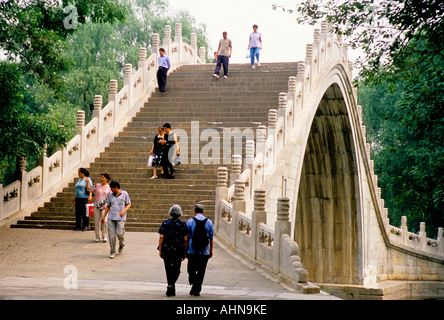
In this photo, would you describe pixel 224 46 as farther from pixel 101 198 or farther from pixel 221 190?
pixel 101 198

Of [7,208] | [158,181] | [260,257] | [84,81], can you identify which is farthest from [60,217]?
[84,81]

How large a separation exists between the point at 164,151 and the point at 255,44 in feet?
31.9

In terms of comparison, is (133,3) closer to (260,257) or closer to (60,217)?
(60,217)

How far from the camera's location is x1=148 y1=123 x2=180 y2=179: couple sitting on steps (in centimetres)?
1803

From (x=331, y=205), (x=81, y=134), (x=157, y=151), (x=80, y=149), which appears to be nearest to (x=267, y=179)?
(x=157, y=151)

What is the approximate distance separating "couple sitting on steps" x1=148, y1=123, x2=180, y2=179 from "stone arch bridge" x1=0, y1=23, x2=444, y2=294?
26.1 inches

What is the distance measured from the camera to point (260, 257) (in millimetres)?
13305

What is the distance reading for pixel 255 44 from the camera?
26.3 m

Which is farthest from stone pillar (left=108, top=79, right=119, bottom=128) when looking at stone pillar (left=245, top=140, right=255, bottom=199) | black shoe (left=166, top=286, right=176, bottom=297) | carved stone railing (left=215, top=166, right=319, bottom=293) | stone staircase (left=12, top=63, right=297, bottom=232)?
black shoe (left=166, top=286, right=176, bottom=297)

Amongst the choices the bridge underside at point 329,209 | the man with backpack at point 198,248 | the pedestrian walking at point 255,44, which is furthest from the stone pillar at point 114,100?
the bridge underside at point 329,209

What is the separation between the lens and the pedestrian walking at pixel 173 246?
32.3 ft

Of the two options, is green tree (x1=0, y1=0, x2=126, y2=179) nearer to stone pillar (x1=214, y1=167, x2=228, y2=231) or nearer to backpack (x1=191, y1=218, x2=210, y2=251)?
stone pillar (x1=214, y1=167, x2=228, y2=231)

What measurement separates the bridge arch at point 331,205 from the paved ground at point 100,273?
20.1 metres

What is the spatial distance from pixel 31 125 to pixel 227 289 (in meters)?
5.97
